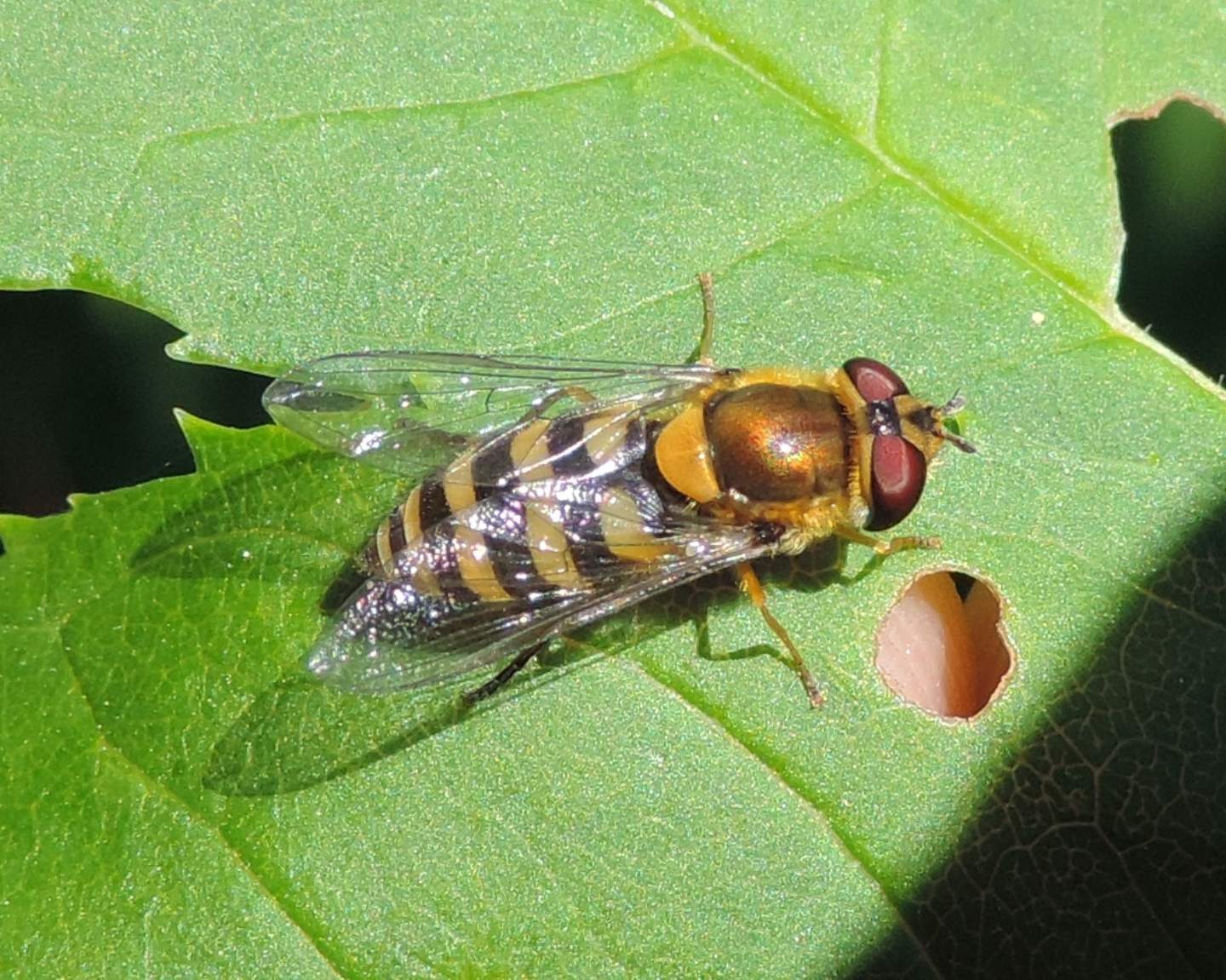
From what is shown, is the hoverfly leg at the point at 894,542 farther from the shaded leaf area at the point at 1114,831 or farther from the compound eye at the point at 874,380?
the shaded leaf area at the point at 1114,831

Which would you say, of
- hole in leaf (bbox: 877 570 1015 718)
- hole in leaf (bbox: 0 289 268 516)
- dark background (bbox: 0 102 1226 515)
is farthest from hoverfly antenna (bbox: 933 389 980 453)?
hole in leaf (bbox: 0 289 268 516)

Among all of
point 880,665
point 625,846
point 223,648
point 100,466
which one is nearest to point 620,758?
point 625,846

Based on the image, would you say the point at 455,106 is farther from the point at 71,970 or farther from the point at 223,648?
the point at 71,970

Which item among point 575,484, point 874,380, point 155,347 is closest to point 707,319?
point 874,380

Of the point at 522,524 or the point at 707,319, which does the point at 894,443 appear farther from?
the point at 522,524

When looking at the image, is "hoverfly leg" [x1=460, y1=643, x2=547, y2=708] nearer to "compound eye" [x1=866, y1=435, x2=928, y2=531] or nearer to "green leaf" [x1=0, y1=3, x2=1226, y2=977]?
"green leaf" [x1=0, y1=3, x2=1226, y2=977]
